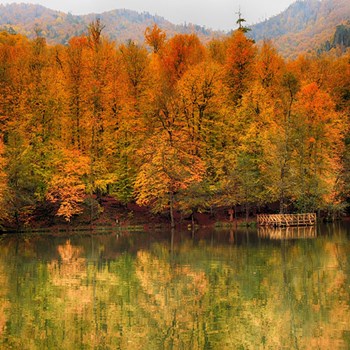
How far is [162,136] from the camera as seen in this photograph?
5628cm

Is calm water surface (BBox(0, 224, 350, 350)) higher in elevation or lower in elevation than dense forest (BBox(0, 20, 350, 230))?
lower

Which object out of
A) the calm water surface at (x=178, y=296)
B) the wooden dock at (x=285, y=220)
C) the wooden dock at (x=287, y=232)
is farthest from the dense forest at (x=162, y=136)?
the calm water surface at (x=178, y=296)

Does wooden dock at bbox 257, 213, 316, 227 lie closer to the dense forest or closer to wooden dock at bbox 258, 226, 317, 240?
wooden dock at bbox 258, 226, 317, 240

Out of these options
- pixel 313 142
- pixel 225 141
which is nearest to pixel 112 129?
pixel 225 141

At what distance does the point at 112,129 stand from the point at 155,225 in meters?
12.2

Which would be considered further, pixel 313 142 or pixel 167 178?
pixel 313 142

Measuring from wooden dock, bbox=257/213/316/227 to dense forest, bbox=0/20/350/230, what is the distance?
1.51 m

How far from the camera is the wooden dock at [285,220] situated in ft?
178

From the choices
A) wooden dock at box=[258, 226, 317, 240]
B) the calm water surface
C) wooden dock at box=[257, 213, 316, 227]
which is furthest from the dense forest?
the calm water surface

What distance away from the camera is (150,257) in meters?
33.5

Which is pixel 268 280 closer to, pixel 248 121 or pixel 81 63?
pixel 248 121

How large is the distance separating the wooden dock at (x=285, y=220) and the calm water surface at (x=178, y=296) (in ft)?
49.5

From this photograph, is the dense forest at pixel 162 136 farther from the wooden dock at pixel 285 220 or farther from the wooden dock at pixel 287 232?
the wooden dock at pixel 287 232

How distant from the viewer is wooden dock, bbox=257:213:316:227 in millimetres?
54312
